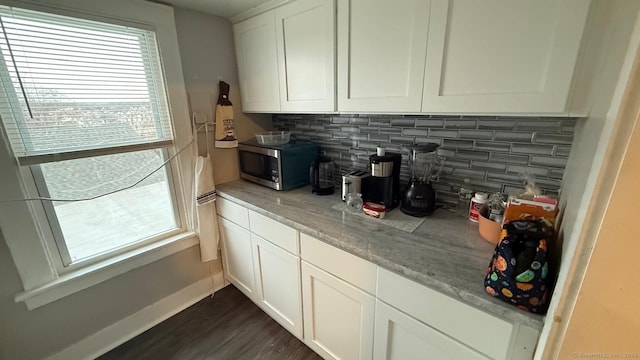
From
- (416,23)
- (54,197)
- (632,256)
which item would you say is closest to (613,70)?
(632,256)

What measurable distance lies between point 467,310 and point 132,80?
1961mm

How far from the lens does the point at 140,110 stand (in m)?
1.50

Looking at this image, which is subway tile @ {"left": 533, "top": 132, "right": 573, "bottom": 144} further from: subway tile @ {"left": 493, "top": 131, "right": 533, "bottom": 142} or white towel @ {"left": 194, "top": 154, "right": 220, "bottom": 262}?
white towel @ {"left": 194, "top": 154, "right": 220, "bottom": 262}

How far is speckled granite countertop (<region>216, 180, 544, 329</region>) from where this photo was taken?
0.79 metres

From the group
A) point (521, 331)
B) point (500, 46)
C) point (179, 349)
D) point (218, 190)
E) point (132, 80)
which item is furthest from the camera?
point (218, 190)

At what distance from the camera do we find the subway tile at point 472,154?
1223 mm

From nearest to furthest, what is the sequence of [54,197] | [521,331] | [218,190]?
[521,331], [54,197], [218,190]

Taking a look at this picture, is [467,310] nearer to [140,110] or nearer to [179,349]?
[179,349]

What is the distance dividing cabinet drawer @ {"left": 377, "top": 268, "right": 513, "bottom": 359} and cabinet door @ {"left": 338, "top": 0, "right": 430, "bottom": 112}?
726 millimetres

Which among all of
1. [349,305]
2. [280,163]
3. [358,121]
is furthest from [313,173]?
[349,305]

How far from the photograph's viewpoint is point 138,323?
167 centimetres

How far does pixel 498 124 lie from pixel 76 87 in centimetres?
209

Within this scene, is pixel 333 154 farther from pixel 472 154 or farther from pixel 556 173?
pixel 556 173

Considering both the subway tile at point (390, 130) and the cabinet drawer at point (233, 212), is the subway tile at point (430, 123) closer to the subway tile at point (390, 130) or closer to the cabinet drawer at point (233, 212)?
the subway tile at point (390, 130)
